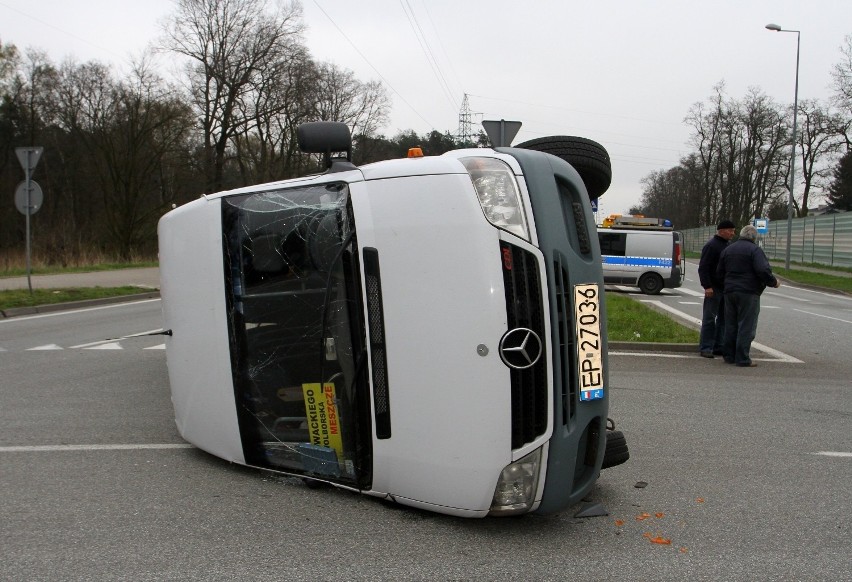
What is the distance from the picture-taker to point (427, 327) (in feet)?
11.4

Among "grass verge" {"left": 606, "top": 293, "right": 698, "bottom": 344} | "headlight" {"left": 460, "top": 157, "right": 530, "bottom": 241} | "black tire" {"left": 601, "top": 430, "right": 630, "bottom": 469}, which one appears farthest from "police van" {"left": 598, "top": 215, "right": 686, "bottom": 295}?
"headlight" {"left": 460, "top": 157, "right": 530, "bottom": 241}

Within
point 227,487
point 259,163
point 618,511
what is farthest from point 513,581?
point 259,163

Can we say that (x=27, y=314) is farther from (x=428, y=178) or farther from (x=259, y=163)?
(x=259, y=163)

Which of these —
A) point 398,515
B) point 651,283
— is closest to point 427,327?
point 398,515

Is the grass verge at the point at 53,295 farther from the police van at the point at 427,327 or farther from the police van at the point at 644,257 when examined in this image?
the police van at the point at 644,257

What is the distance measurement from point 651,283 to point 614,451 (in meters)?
22.7

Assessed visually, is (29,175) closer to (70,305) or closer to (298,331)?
(70,305)

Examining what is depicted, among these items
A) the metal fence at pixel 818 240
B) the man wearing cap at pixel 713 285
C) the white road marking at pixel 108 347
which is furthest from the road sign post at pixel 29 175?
the metal fence at pixel 818 240

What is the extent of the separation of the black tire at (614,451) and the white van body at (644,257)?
22177 millimetres

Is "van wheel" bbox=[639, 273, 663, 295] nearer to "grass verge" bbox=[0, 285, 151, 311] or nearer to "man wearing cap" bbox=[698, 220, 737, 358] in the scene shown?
"grass verge" bbox=[0, 285, 151, 311]

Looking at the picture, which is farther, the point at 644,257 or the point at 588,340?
the point at 644,257

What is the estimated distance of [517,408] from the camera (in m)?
3.42

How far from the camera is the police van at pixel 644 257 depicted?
25953 millimetres

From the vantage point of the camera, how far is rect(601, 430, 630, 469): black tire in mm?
4242
